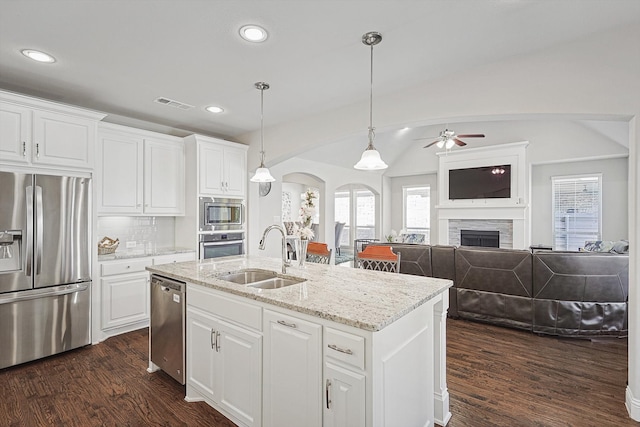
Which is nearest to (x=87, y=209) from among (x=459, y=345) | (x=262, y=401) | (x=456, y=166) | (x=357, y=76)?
(x=262, y=401)

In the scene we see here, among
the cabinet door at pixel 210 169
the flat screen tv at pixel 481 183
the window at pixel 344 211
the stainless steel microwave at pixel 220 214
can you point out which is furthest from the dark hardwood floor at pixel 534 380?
the window at pixel 344 211

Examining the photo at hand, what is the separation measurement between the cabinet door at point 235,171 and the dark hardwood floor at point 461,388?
2268 mm

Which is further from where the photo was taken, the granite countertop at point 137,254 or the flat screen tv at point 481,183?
the flat screen tv at point 481,183

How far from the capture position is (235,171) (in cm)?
484

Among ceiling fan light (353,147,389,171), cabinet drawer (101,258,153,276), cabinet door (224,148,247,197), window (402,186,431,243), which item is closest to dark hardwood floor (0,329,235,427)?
cabinet drawer (101,258,153,276)

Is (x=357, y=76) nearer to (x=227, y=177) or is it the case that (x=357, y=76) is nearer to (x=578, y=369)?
(x=227, y=177)

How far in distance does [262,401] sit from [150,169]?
3349 mm

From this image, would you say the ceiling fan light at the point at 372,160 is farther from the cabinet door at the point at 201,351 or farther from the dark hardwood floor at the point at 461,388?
the dark hardwood floor at the point at 461,388

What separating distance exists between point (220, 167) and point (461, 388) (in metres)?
3.84

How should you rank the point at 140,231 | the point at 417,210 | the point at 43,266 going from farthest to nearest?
the point at 417,210 → the point at 140,231 → the point at 43,266

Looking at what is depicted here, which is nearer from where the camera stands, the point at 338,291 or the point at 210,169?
the point at 338,291

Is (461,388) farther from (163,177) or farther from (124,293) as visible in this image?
(163,177)

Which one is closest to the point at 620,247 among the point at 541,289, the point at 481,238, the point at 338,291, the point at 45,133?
the point at 541,289

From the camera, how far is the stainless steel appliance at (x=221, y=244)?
441 cm
